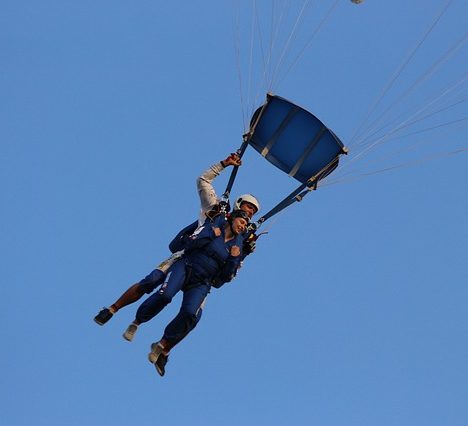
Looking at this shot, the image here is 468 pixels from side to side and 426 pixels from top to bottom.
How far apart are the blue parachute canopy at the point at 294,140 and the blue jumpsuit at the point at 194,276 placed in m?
1.50

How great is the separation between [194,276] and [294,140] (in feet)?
7.73

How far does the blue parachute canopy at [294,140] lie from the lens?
65.0 ft

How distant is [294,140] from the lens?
20047mm

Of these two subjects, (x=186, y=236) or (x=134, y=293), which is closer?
(x=134, y=293)

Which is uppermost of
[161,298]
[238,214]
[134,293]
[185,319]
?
[238,214]

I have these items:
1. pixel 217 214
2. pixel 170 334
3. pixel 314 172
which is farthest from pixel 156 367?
pixel 314 172

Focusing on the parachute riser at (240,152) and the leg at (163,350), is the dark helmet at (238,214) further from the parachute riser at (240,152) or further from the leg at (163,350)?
the leg at (163,350)

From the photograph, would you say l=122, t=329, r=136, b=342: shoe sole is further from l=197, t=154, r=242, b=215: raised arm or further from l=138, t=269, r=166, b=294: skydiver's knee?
l=197, t=154, r=242, b=215: raised arm

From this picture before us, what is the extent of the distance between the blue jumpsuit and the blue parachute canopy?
1.50 metres

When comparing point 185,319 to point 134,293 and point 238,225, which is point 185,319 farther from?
point 238,225

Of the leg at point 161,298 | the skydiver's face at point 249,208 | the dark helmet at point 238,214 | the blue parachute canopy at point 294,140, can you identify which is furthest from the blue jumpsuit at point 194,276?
the blue parachute canopy at point 294,140

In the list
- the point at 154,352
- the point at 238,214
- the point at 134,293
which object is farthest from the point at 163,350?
the point at 238,214

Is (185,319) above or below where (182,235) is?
below

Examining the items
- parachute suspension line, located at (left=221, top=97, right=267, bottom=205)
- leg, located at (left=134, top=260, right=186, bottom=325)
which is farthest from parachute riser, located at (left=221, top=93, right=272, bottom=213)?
leg, located at (left=134, top=260, right=186, bottom=325)
